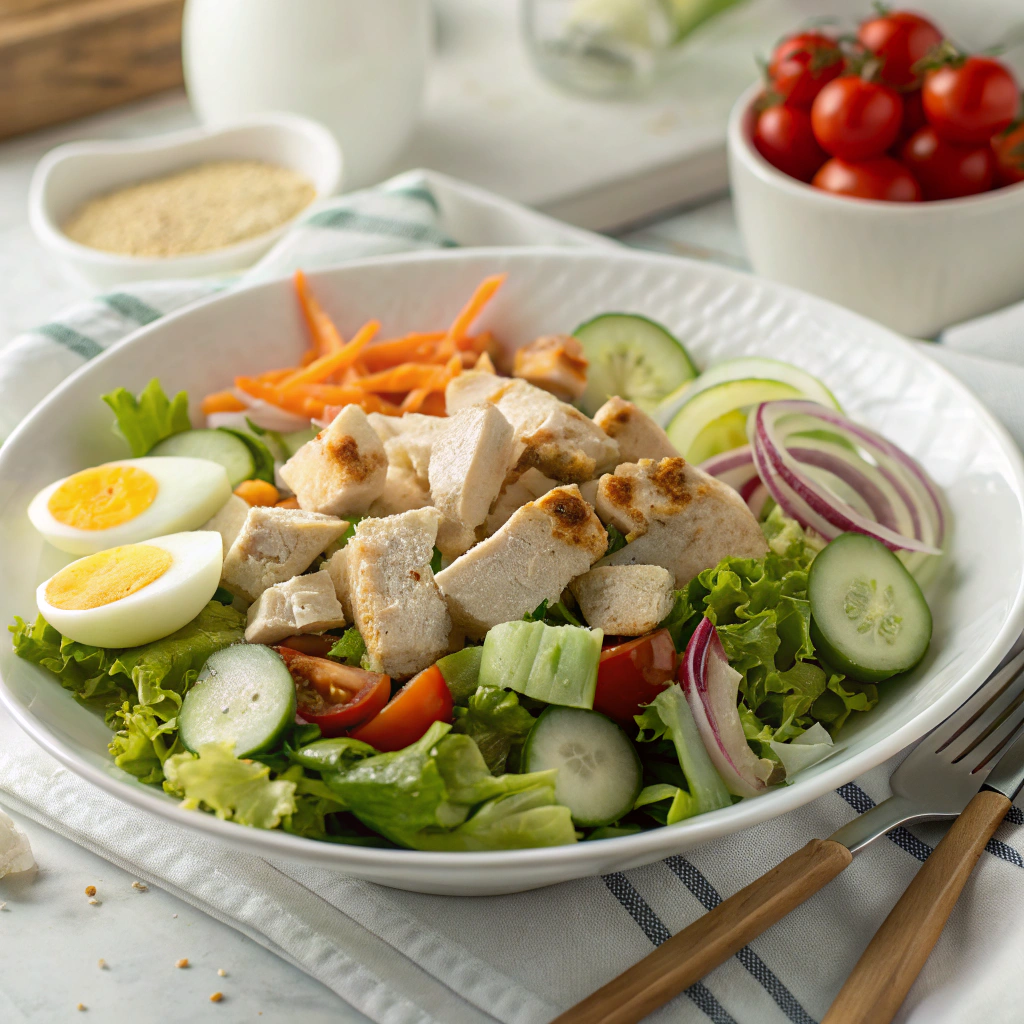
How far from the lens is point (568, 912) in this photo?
7.41 ft

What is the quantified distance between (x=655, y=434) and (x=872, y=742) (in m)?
1.03

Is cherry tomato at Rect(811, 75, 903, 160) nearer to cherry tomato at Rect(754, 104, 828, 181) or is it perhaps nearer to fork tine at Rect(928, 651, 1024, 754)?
cherry tomato at Rect(754, 104, 828, 181)

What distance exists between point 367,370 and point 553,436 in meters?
0.95

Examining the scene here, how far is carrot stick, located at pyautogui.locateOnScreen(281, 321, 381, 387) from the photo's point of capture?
331 cm

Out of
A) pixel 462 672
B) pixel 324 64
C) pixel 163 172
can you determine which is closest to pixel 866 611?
pixel 462 672

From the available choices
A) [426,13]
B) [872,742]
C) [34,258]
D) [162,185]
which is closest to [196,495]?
[872,742]

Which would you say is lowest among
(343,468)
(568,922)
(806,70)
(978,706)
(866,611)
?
(568,922)

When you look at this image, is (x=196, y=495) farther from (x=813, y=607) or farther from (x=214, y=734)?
(x=813, y=607)

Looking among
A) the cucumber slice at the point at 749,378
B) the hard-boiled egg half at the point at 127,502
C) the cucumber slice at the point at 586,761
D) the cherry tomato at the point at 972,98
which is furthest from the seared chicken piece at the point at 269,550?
the cherry tomato at the point at 972,98

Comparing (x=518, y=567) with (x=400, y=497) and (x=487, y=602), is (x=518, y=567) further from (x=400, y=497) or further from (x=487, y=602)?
(x=400, y=497)

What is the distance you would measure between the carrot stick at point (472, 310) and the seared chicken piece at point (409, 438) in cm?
51

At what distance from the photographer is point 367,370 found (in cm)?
348

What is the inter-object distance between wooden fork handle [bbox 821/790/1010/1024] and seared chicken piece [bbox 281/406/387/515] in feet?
5.12

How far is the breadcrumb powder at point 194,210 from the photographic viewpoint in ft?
14.4
